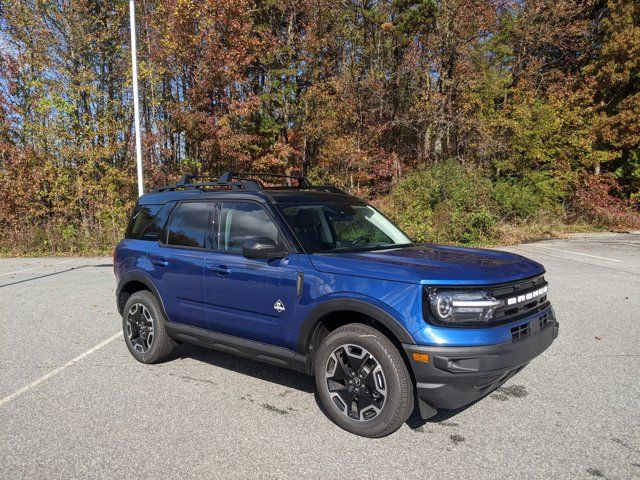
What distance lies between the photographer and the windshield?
3.88 meters

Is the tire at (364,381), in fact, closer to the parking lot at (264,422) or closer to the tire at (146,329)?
the parking lot at (264,422)

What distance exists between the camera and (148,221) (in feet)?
16.9

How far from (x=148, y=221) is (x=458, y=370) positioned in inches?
147

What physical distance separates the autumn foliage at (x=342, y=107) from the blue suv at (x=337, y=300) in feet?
38.6

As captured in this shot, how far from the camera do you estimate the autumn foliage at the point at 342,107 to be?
699 inches

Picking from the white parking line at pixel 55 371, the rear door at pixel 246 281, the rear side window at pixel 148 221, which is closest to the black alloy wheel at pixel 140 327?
the white parking line at pixel 55 371

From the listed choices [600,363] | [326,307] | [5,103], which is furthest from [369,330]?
[5,103]

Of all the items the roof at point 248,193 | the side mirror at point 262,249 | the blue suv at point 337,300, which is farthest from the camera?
the roof at point 248,193

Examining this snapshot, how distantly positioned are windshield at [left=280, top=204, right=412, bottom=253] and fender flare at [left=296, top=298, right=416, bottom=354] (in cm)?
54

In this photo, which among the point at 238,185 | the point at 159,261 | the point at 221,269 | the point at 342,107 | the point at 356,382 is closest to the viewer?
the point at 356,382

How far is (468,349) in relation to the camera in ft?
9.51

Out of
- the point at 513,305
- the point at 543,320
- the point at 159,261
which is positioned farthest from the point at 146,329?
the point at 543,320

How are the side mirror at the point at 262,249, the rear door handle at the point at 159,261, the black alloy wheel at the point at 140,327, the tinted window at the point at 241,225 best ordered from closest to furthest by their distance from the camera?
the side mirror at the point at 262,249, the tinted window at the point at 241,225, the rear door handle at the point at 159,261, the black alloy wheel at the point at 140,327

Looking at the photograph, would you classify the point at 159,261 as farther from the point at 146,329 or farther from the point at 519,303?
the point at 519,303
